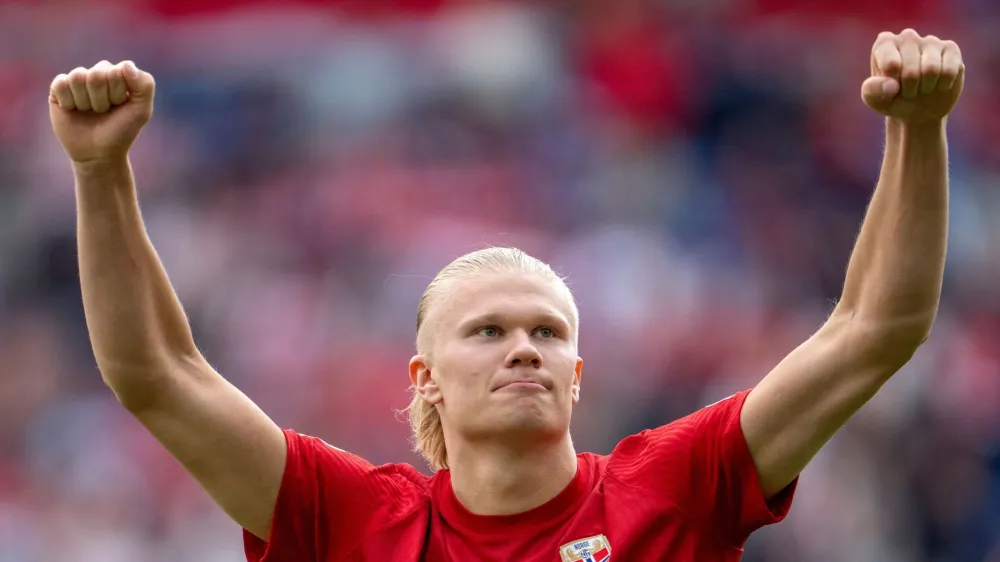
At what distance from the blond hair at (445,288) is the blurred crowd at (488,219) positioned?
301 centimetres

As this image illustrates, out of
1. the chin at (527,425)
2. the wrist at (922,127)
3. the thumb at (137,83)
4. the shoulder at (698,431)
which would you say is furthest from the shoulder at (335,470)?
the wrist at (922,127)

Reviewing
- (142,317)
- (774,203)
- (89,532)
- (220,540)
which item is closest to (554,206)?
(774,203)

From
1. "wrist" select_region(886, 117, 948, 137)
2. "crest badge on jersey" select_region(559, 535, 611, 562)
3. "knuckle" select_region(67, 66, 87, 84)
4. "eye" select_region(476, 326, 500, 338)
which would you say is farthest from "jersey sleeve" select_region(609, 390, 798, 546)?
"knuckle" select_region(67, 66, 87, 84)

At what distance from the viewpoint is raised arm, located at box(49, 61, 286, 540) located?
2916mm

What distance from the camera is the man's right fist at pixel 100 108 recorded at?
2867 millimetres

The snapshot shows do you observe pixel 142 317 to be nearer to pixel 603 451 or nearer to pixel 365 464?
pixel 365 464

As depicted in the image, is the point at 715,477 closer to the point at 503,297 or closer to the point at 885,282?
the point at 885,282

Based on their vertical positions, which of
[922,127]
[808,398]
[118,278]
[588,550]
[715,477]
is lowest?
[588,550]

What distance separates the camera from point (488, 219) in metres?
7.74

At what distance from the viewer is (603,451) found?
6785mm

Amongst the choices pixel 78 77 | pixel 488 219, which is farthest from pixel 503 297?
pixel 488 219

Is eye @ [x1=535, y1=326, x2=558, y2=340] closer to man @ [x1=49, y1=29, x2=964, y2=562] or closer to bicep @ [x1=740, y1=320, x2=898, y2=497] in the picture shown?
man @ [x1=49, y1=29, x2=964, y2=562]

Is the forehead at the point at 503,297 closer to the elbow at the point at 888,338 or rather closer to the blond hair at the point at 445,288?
the blond hair at the point at 445,288

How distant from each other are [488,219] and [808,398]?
485 cm
